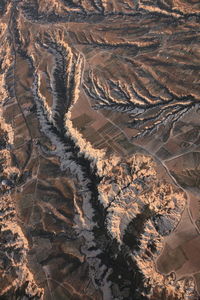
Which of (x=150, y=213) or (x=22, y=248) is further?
(x=22, y=248)

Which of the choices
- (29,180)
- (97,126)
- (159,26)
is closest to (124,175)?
(97,126)

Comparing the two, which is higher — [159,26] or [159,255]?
[159,26]

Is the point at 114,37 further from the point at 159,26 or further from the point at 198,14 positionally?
the point at 198,14

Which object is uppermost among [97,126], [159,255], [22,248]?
[97,126]

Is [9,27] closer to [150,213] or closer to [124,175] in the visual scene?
[124,175]

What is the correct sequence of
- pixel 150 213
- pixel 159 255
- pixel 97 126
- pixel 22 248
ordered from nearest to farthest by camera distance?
1. pixel 159 255
2. pixel 150 213
3. pixel 22 248
4. pixel 97 126

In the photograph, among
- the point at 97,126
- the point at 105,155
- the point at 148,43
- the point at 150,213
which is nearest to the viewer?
the point at 150,213
